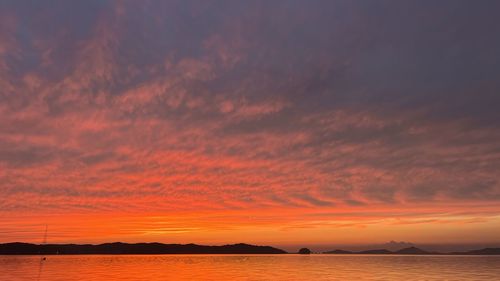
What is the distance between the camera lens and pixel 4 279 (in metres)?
86.4

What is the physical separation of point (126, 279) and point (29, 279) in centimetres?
2006

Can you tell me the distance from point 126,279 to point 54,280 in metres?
13.9

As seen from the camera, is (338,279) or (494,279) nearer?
(338,279)

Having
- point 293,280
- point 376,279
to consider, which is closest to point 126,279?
point 293,280

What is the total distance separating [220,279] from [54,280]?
33182mm

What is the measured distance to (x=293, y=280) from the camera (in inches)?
3420

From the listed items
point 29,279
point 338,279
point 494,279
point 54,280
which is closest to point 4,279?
point 29,279

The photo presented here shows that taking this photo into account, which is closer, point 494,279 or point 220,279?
point 220,279

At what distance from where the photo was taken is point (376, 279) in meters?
91.8

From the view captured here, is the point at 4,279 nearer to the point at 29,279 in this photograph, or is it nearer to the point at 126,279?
the point at 29,279

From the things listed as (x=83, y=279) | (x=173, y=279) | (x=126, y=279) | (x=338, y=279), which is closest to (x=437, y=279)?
(x=338, y=279)

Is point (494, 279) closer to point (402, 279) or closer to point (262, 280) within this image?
point (402, 279)

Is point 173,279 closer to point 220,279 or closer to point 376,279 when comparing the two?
point 220,279

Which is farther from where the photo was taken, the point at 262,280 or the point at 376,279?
the point at 376,279
